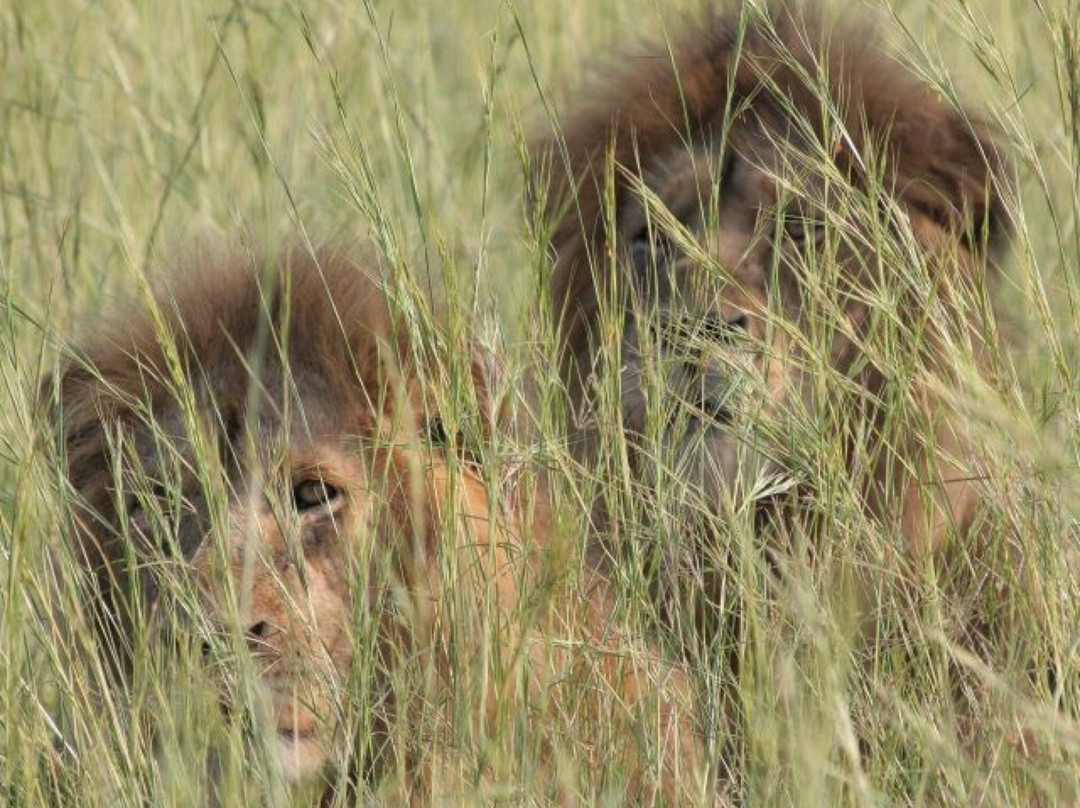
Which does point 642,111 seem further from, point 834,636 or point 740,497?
point 834,636

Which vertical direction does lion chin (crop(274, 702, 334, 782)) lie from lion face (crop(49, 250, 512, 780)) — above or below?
below

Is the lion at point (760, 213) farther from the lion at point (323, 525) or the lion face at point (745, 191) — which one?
the lion at point (323, 525)

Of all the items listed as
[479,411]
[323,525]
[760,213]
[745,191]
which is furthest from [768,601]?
[745,191]

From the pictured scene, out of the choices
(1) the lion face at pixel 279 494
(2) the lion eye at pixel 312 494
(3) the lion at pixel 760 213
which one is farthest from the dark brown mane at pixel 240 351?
(3) the lion at pixel 760 213

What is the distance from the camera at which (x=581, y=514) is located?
2.81m

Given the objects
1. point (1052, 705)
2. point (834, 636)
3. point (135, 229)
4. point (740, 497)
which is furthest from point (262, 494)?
point (135, 229)

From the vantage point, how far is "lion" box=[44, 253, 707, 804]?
277cm

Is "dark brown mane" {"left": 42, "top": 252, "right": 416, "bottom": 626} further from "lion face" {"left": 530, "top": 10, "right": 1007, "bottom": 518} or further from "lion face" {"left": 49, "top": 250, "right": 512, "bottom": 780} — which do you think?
"lion face" {"left": 530, "top": 10, "right": 1007, "bottom": 518}

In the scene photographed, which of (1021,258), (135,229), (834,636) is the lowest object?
(135,229)

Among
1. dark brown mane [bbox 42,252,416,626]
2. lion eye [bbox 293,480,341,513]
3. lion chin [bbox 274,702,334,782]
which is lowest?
lion chin [bbox 274,702,334,782]

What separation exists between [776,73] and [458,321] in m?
1.60

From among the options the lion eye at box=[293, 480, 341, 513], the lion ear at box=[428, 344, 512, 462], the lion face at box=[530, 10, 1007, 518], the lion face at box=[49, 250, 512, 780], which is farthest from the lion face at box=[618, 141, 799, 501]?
the lion eye at box=[293, 480, 341, 513]

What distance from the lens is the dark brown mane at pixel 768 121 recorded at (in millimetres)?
4059

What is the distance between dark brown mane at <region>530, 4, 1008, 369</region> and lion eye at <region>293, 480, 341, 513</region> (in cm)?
82
